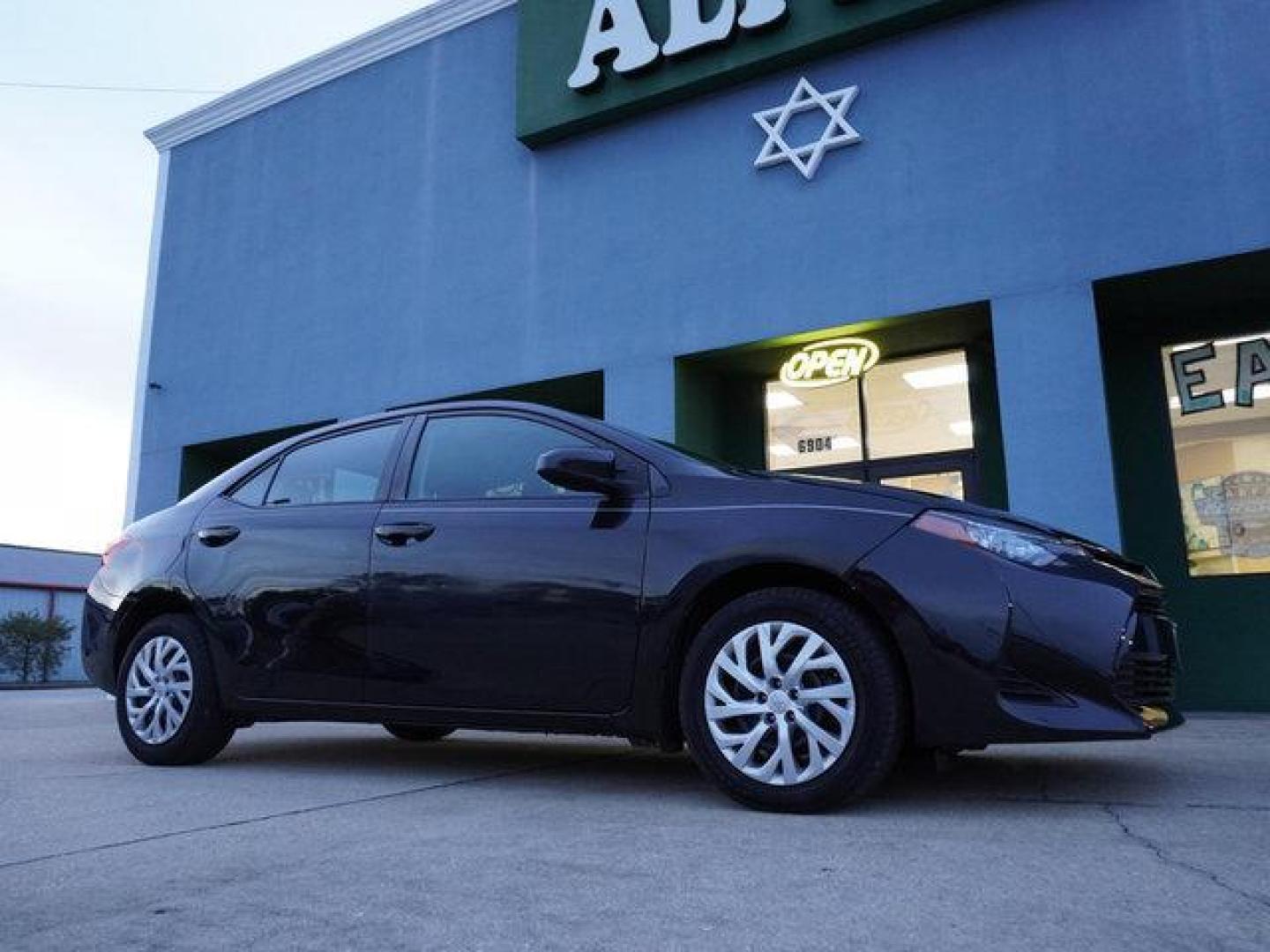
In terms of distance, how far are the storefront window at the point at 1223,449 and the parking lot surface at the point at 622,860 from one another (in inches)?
195

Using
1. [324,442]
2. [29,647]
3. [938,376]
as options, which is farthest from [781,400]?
[29,647]

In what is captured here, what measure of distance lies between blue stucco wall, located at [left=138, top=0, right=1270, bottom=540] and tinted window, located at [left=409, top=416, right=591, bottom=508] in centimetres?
518

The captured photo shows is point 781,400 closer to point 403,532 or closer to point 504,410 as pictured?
point 504,410

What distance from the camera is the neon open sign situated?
919 centimetres

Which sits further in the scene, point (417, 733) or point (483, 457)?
point (417, 733)

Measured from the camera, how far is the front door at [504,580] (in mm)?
3338

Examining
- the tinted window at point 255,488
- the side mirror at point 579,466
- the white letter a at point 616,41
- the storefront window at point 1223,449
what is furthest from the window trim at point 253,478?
the storefront window at point 1223,449

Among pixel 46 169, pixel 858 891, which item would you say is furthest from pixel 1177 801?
pixel 46 169

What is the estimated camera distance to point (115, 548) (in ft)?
15.7

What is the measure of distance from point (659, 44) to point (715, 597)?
806 cm

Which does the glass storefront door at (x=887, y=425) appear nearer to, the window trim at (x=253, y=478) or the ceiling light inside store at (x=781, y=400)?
the ceiling light inside store at (x=781, y=400)

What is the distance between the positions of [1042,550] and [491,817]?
1.86 metres

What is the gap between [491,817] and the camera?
2.96 m

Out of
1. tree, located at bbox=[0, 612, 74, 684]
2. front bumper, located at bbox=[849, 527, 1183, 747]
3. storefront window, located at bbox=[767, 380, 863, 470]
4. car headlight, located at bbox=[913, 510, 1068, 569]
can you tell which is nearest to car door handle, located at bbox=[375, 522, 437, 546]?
front bumper, located at bbox=[849, 527, 1183, 747]
